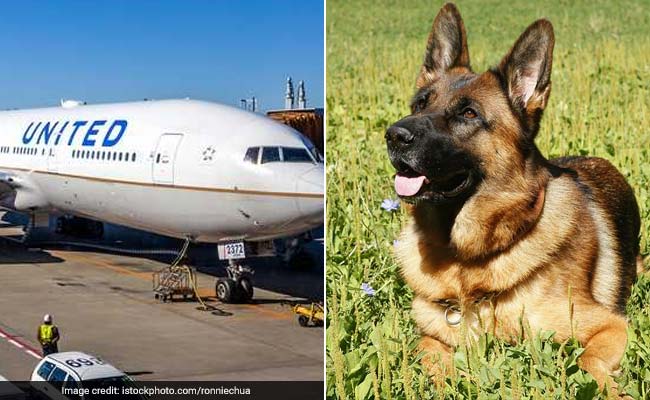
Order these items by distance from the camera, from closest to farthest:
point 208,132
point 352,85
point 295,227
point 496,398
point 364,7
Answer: point 496,398
point 295,227
point 208,132
point 352,85
point 364,7

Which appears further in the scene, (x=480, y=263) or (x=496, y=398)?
(x=480, y=263)

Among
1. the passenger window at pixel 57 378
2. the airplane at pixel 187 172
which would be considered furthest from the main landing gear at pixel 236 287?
the passenger window at pixel 57 378

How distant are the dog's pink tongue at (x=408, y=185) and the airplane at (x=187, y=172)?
30.1 ft

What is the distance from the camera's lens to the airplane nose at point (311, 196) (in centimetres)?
1310

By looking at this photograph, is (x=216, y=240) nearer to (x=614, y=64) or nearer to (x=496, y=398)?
(x=614, y=64)

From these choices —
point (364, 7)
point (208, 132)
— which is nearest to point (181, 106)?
point (208, 132)

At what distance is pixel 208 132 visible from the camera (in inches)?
579

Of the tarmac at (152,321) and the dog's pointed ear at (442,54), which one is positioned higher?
the dog's pointed ear at (442,54)

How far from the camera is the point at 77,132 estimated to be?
1825cm

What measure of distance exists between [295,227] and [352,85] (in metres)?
3.30

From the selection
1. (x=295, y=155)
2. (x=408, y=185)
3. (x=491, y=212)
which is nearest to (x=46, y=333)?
(x=295, y=155)

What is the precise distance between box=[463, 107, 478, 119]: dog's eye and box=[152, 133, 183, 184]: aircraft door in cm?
1143

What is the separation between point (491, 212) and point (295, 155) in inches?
399

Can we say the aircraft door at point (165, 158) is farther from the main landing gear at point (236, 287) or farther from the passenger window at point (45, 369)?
the passenger window at point (45, 369)
